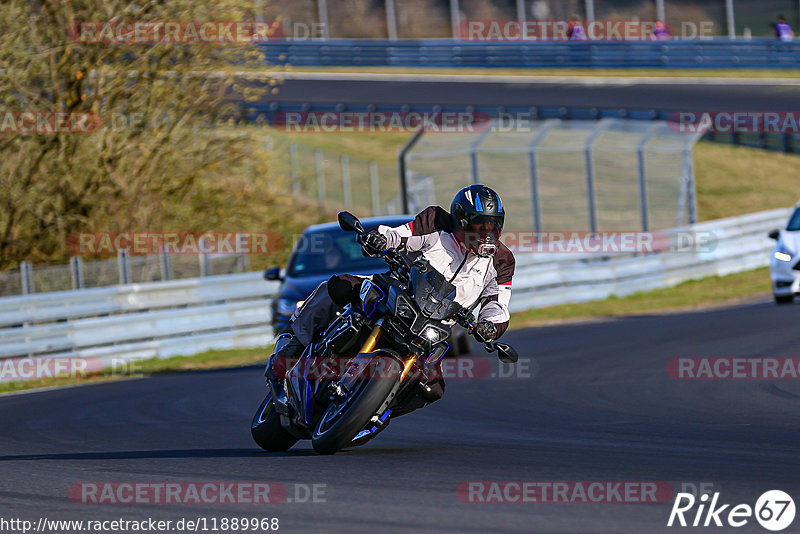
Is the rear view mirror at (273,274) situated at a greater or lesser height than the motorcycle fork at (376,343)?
lesser

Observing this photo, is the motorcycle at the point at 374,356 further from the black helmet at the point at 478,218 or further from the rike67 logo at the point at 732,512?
the rike67 logo at the point at 732,512

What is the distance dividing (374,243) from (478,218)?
A: 1.97 ft

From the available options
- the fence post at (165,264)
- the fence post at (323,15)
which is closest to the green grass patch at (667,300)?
the fence post at (165,264)

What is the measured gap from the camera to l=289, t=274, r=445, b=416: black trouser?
756cm

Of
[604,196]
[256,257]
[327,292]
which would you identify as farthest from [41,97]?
[604,196]

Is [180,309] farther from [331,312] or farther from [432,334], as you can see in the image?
[432,334]

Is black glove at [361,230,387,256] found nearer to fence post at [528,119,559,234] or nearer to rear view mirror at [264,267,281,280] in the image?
rear view mirror at [264,267,281,280]

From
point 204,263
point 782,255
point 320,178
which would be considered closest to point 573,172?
point 320,178

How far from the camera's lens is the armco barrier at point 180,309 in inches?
642

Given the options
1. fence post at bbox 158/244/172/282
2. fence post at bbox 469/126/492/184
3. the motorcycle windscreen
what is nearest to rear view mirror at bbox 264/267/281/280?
fence post at bbox 158/244/172/282

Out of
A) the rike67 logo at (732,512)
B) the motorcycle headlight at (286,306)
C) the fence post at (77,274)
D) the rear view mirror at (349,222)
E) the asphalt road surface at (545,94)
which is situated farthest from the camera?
the asphalt road surface at (545,94)

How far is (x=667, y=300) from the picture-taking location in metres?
23.0

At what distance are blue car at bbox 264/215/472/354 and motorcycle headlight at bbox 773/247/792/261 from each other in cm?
547

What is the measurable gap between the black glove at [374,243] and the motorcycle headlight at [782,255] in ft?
41.2
